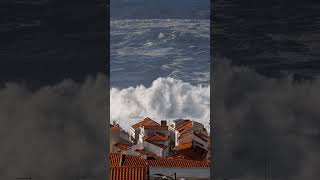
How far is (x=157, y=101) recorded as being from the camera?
6.26 m

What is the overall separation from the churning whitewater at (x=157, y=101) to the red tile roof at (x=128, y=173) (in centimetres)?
51

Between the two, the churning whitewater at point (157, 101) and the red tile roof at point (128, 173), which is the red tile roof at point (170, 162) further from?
the churning whitewater at point (157, 101)

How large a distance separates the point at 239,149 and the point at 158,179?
115cm

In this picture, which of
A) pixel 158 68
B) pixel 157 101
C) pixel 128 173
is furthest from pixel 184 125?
pixel 128 173

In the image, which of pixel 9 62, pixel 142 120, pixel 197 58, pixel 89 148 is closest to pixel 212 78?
pixel 197 58

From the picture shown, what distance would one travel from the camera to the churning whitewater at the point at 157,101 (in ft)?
Result: 20.3

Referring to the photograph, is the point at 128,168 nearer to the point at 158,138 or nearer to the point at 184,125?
the point at 158,138

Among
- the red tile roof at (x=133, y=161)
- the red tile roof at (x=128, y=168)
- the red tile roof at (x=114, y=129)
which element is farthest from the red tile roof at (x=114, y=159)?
the red tile roof at (x=114, y=129)

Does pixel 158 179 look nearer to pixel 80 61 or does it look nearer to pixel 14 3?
pixel 80 61

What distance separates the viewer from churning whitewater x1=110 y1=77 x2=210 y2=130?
20.3 ft

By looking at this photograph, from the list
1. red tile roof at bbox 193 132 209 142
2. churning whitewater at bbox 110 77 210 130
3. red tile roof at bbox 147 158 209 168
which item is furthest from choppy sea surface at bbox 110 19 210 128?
red tile roof at bbox 147 158 209 168

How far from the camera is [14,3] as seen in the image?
224 inches

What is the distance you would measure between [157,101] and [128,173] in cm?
92

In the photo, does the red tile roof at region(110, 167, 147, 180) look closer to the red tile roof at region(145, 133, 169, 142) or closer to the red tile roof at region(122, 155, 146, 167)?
the red tile roof at region(122, 155, 146, 167)
